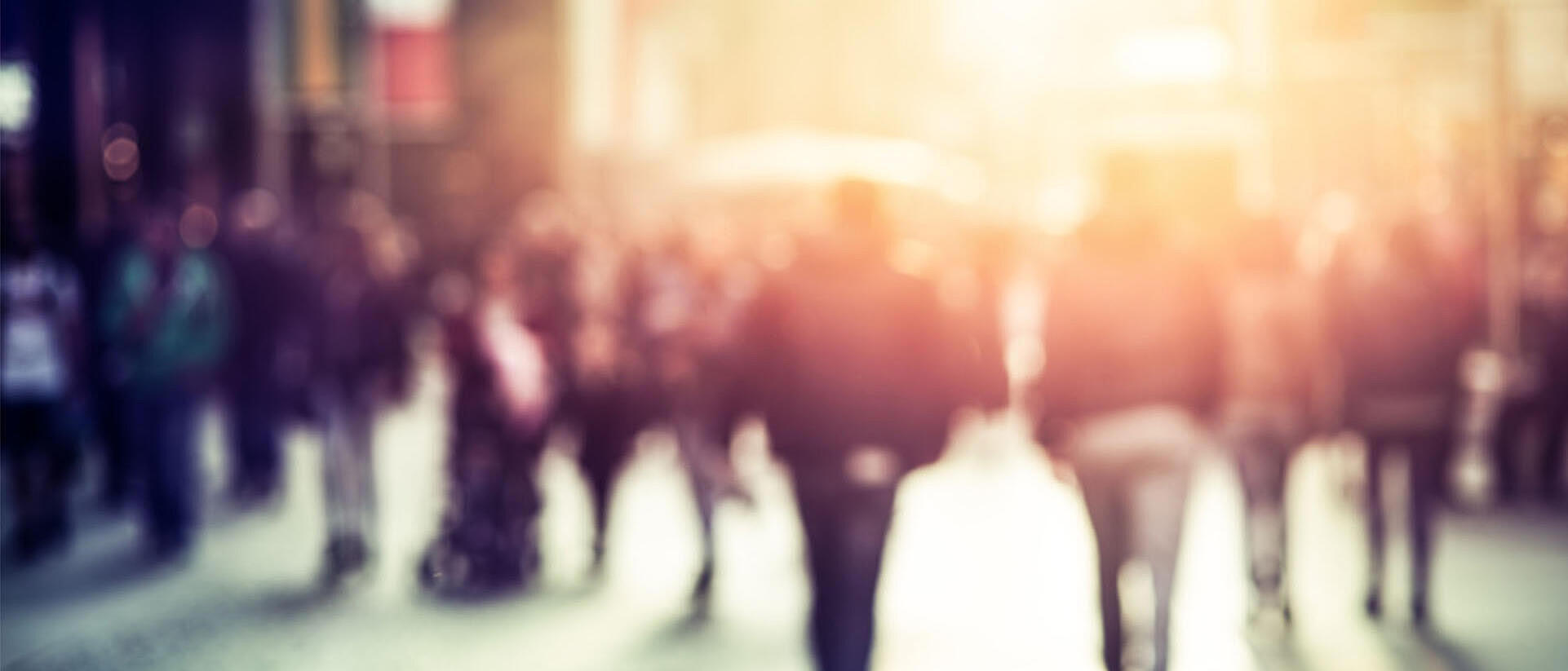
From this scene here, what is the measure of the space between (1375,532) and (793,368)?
389cm

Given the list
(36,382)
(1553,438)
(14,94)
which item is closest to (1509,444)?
(1553,438)

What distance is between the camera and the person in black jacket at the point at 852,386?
5262 mm

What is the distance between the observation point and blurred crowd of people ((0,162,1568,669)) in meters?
5.36

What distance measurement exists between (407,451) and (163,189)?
7.24 metres

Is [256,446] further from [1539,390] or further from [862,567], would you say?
[862,567]

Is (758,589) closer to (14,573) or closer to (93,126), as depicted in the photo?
(14,573)

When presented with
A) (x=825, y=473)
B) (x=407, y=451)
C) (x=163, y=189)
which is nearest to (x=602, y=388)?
(x=825, y=473)

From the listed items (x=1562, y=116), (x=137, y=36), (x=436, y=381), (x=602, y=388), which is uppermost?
(x=137, y=36)

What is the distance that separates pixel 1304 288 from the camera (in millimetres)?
8086

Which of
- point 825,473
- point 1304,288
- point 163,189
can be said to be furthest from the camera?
point 163,189

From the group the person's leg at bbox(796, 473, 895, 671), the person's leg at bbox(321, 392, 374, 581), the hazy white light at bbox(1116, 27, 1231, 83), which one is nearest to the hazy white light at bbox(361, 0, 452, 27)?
the hazy white light at bbox(1116, 27, 1231, 83)

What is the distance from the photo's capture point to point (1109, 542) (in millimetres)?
5668

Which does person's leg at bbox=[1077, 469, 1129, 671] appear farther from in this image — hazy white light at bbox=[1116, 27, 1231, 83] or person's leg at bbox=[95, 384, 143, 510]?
hazy white light at bbox=[1116, 27, 1231, 83]

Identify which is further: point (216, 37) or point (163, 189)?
point (216, 37)
